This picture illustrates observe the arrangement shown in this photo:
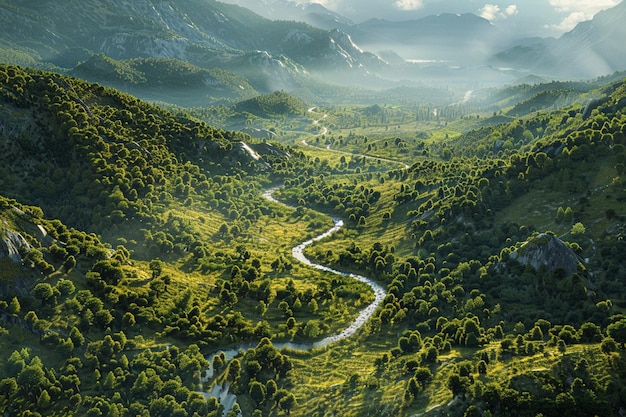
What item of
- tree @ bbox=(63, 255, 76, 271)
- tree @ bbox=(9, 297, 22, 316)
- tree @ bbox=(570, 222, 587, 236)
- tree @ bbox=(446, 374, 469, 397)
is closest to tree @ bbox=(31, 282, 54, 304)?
tree @ bbox=(9, 297, 22, 316)

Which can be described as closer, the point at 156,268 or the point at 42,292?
the point at 42,292

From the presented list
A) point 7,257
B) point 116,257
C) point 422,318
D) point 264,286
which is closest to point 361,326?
point 422,318

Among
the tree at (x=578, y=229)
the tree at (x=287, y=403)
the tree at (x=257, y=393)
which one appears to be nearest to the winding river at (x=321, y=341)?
the tree at (x=257, y=393)

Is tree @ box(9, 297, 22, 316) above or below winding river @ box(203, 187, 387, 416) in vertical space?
above

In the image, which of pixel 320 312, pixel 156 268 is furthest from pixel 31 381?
pixel 320 312

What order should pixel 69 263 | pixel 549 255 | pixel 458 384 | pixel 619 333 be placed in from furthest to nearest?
pixel 549 255 → pixel 69 263 → pixel 619 333 → pixel 458 384

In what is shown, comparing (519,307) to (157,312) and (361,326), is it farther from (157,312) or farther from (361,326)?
(157,312)

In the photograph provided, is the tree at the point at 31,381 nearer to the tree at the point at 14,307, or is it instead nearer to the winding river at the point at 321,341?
the tree at the point at 14,307

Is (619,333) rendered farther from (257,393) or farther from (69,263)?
(69,263)

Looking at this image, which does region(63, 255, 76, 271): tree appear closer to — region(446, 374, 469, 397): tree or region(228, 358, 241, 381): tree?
region(228, 358, 241, 381): tree
